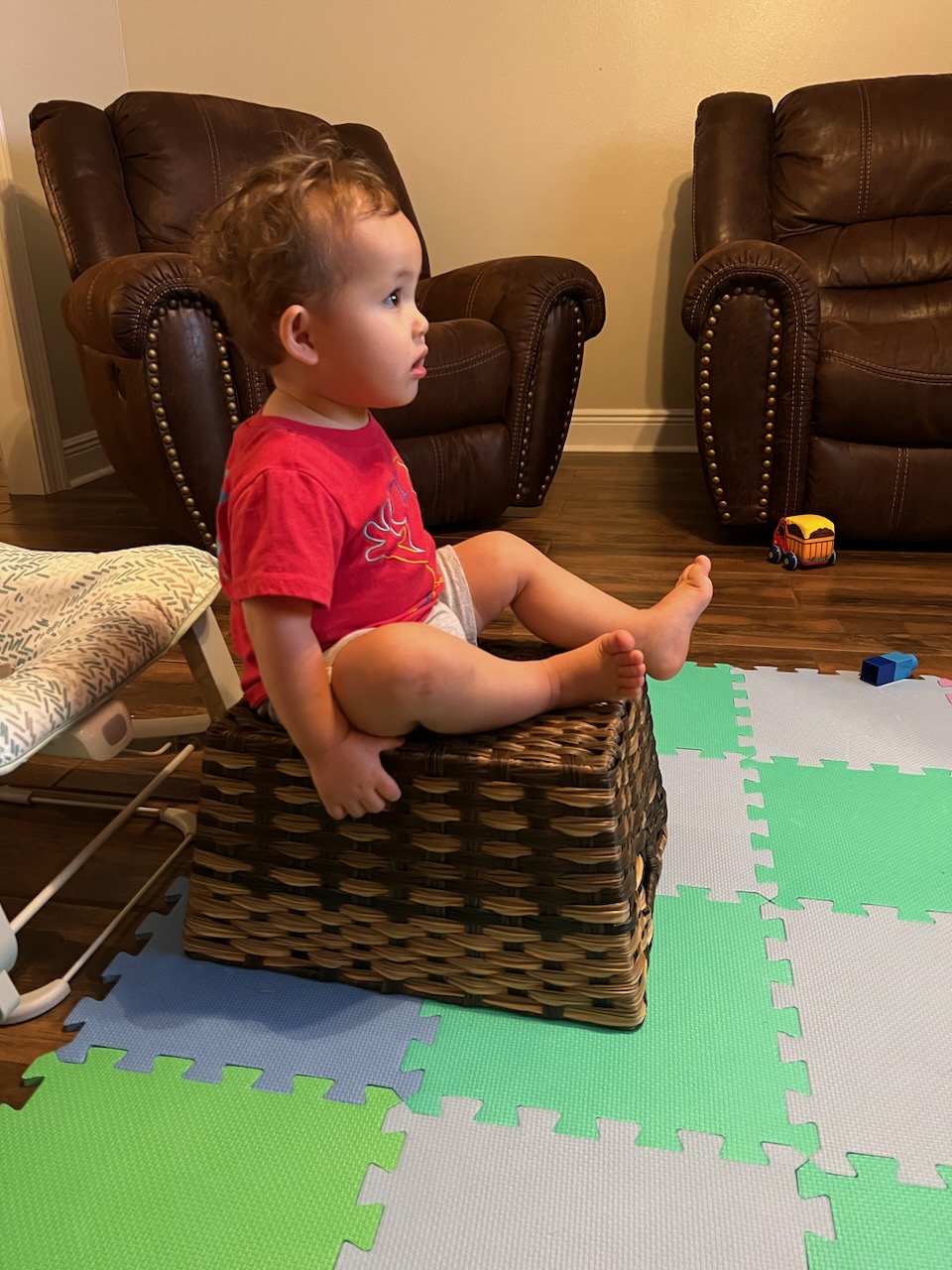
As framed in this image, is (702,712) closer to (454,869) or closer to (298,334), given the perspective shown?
(454,869)

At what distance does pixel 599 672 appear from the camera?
3.16 ft

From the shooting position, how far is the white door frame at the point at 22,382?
279 centimetres

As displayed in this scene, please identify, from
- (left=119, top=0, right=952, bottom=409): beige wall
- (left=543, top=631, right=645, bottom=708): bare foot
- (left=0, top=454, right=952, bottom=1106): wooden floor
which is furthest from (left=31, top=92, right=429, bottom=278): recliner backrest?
(left=543, top=631, right=645, bottom=708): bare foot

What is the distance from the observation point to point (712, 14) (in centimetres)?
280

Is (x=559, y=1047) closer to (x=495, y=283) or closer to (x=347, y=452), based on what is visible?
(x=347, y=452)

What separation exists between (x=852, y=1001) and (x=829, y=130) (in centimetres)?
234

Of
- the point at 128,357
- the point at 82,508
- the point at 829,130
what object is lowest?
the point at 82,508

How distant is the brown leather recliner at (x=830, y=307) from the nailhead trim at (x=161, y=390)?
988 millimetres

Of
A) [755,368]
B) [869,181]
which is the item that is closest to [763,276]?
[755,368]

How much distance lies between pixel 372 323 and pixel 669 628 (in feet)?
1.48

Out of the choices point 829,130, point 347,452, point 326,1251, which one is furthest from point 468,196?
point 326,1251

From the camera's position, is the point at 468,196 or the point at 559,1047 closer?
the point at 559,1047

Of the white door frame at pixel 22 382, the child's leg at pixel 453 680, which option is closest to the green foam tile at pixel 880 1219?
the child's leg at pixel 453 680

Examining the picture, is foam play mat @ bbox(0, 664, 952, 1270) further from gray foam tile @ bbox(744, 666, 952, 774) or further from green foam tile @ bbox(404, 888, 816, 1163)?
gray foam tile @ bbox(744, 666, 952, 774)
